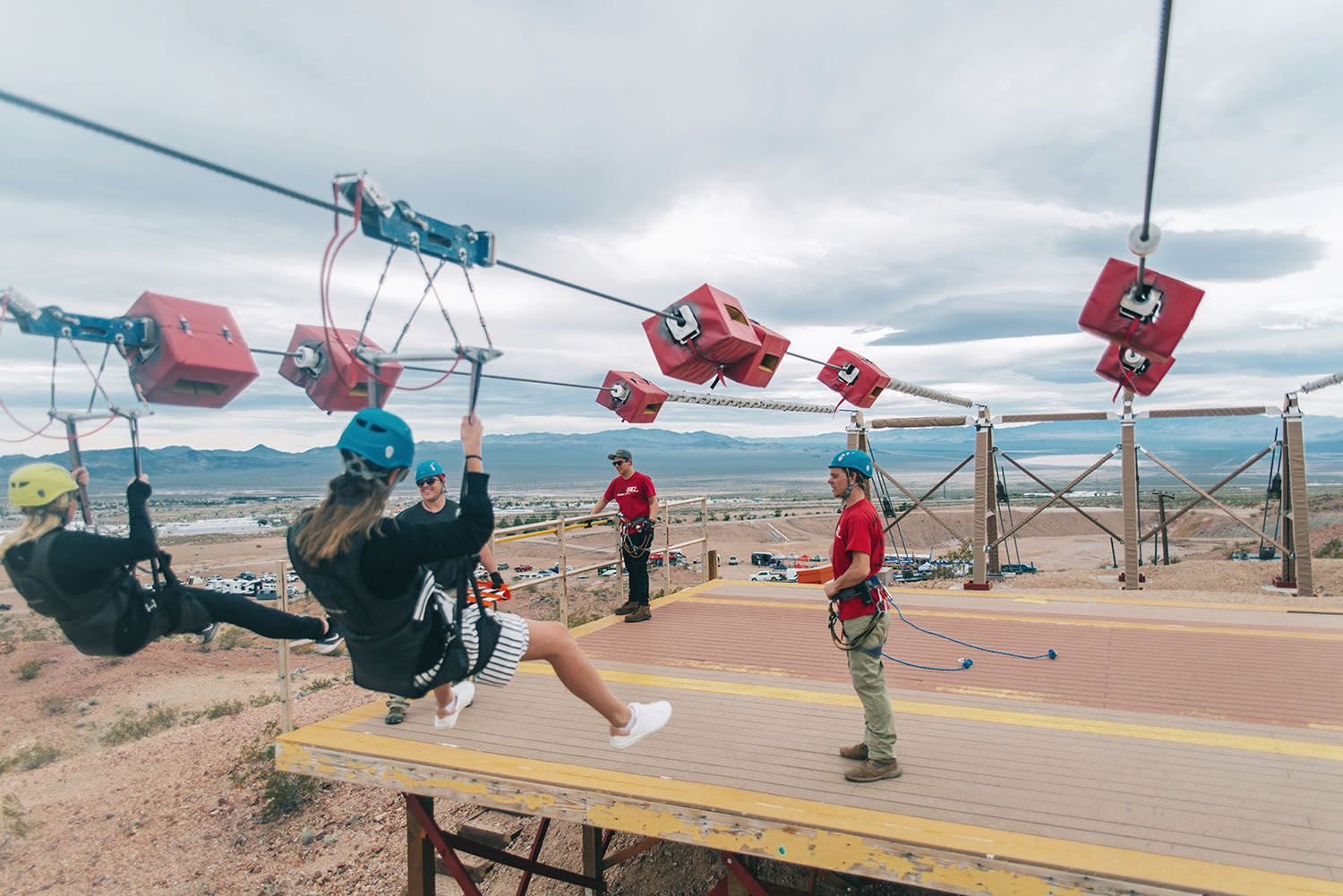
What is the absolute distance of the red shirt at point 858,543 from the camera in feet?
12.9

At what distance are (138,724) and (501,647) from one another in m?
13.6

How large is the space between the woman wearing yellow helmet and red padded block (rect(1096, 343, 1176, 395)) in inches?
267

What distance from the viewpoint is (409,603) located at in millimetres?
2914

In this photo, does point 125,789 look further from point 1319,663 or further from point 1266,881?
point 1319,663

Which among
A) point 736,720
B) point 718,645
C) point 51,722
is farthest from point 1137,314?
point 51,722

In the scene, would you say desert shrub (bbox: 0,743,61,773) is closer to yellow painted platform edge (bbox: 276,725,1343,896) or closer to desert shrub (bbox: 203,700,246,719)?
desert shrub (bbox: 203,700,246,719)

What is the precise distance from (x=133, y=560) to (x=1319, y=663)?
354 inches

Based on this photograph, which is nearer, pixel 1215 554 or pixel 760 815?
pixel 760 815

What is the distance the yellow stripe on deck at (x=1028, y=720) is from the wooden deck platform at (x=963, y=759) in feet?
0.07

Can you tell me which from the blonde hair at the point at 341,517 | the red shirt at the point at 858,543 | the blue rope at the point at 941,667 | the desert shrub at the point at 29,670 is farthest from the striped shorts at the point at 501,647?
the desert shrub at the point at 29,670

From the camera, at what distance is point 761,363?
6562 millimetres

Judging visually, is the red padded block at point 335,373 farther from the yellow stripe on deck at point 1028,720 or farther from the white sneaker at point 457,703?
the yellow stripe on deck at point 1028,720

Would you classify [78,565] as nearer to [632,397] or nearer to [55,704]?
[632,397]

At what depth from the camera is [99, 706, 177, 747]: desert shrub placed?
11930 mm
